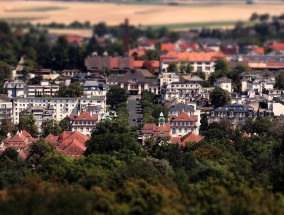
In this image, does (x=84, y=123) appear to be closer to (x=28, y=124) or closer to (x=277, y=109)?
(x=28, y=124)

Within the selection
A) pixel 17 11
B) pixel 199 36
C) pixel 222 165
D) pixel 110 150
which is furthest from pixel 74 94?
pixel 17 11

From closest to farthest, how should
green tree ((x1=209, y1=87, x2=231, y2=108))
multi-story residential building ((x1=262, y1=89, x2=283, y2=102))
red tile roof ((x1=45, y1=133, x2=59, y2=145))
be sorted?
red tile roof ((x1=45, y1=133, x2=59, y2=145)), green tree ((x1=209, y1=87, x2=231, y2=108)), multi-story residential building ((x1=262, y1=89, x2=283, y2=102))

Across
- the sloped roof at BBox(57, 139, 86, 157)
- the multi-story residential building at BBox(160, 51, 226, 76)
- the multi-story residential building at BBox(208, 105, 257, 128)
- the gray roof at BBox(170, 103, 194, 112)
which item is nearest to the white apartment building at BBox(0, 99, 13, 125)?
the gray roof at BBox(170, 103, 194, 112)

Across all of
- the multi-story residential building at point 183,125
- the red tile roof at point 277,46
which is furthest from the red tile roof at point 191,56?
the multi-story residential building at point 183,125

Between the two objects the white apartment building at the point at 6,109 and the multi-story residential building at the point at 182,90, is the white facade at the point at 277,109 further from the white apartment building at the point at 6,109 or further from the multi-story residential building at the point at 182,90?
the white apartment building at the point at 6,109

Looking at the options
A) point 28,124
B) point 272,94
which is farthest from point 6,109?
point 272,94

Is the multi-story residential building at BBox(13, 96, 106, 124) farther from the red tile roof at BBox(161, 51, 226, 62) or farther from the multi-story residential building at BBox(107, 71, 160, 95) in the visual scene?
the red tile roof at BBox(161, 51, 226, 62)
